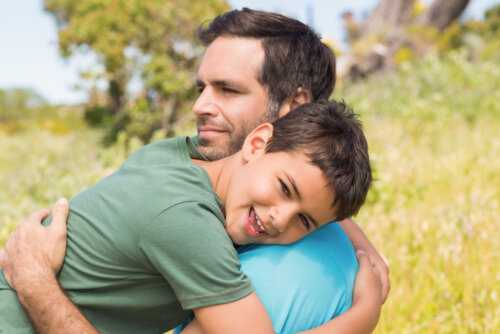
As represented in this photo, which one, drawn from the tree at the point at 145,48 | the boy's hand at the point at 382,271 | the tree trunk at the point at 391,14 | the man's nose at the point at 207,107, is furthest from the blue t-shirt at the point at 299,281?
the tree trunk at the point at 391,14

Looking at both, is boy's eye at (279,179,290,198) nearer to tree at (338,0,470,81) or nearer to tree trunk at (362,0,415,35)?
tree at (338,0,470,81)

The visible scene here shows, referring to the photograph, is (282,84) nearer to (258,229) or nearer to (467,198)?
(258,229)

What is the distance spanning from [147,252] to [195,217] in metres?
0.23

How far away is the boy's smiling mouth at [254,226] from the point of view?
1946mm

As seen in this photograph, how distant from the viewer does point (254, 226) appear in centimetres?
196

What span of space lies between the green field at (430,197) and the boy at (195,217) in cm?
126

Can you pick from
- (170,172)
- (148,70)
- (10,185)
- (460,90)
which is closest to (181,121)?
(148,70)

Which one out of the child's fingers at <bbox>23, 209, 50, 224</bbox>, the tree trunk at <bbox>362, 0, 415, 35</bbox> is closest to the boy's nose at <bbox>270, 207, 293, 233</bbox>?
the child's fingers at <bbox>23, 209, 50, 224</bbox>

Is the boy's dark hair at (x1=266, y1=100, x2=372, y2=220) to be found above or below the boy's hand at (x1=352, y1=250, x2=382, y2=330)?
above

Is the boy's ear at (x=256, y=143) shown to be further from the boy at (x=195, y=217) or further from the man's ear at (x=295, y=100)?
the man's ear at (x=295, y=100)

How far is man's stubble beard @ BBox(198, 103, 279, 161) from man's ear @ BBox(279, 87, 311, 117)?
0.15 feet

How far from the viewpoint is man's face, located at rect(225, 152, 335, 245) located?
194 cm

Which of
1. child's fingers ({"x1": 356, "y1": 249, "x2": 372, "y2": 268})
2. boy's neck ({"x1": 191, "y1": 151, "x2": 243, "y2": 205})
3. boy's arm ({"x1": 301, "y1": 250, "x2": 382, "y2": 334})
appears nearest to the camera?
boy's arm ({"x1": 301, "y1": 250, "x2": 382, "y2": 334})

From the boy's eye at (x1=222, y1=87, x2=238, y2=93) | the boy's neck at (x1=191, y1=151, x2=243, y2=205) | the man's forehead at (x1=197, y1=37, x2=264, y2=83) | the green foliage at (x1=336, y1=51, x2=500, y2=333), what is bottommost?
the green foliage at (x1=336, y1=51, x2=500, y2=333)
